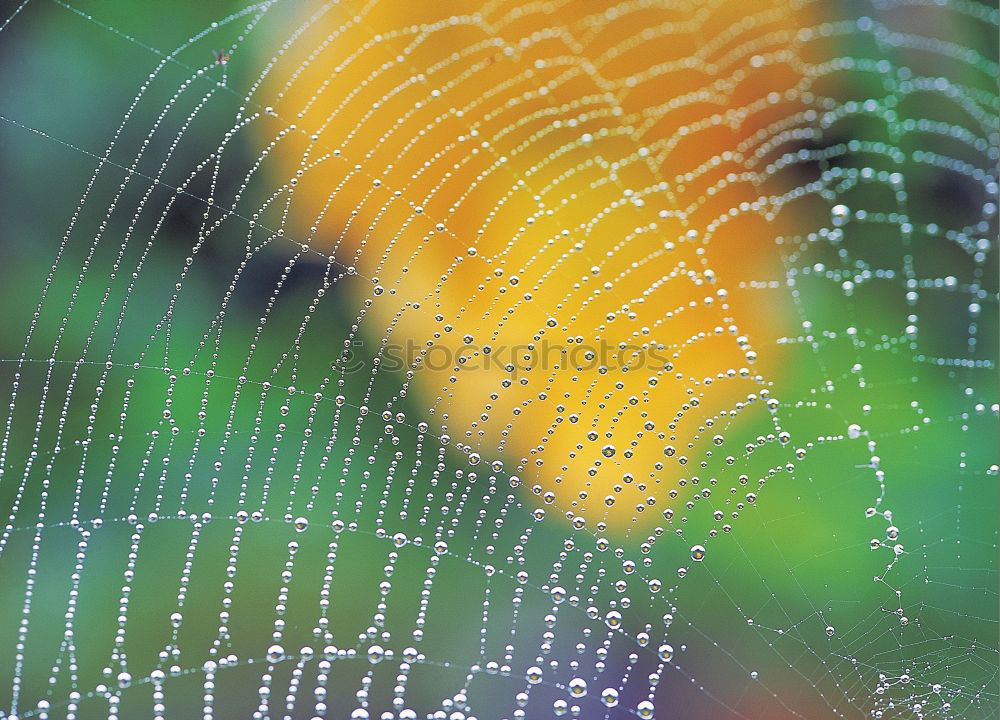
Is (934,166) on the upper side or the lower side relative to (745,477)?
upper

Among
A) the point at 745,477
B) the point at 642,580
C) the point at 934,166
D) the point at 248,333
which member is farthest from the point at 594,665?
the point at 934,166

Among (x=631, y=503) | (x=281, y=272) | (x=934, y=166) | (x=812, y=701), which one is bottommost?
(x=812, y=701)

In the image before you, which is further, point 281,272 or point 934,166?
point 934,166

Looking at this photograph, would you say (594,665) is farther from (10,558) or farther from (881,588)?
(10,558)

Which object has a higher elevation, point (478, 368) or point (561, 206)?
point (561, 206)
